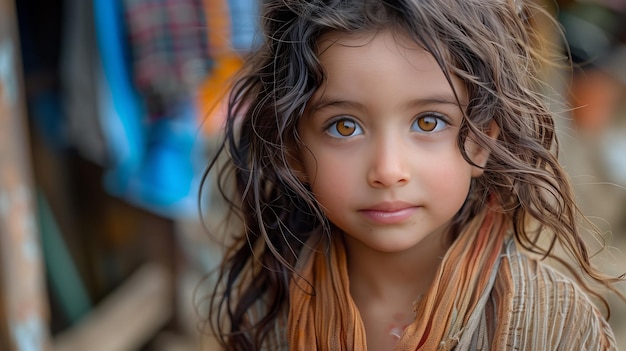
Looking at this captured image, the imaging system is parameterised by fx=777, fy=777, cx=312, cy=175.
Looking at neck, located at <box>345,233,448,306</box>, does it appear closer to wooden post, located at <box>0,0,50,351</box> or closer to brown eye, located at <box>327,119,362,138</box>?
brown eye, located at <box>327,119,362,138</box>

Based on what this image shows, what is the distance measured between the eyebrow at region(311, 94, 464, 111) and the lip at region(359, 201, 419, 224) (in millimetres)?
146

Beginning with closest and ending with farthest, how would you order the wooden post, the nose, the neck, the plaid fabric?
the nose, the neck, the wooden post, the plaid fabric

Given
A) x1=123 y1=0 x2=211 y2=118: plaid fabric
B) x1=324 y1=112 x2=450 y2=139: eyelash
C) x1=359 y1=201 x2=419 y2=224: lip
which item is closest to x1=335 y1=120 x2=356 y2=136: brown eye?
x1=324 y1=112 x2=450 y2=139: eyelash

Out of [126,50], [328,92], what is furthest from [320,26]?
[126,50]

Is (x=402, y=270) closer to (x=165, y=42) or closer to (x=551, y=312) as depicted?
(x=551, y=312)

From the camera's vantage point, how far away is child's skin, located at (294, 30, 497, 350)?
3.60ft

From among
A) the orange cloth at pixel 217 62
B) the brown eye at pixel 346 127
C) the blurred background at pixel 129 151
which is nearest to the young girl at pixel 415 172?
the brown eye at pixel 346 127

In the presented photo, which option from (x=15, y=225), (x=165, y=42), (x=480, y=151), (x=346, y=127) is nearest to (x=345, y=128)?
(x=346, y=127)

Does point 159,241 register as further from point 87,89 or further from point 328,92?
point 328,92

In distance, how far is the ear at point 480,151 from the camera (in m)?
1.18

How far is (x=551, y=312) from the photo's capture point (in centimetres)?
116

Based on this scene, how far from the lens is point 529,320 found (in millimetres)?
1151

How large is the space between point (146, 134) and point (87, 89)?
23 cm

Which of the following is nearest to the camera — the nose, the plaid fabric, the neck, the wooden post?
the nose
